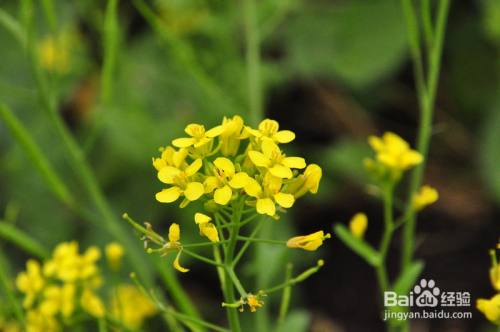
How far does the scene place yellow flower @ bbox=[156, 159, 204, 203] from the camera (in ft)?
2.86

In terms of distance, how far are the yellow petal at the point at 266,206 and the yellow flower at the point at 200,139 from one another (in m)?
0.10

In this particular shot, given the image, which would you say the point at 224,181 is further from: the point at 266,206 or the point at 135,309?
the point at 135,309

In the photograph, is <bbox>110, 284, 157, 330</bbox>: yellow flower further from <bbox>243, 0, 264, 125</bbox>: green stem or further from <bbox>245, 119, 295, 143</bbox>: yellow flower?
<bbox>245, 119, 295, 143</bbox>: yellow flower

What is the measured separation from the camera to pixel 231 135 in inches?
36.9

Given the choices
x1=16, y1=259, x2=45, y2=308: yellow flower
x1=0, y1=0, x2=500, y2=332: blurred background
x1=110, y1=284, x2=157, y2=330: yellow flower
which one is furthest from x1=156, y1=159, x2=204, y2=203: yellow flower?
x1=0, y1=0, x2=500, y2=332: blurred background

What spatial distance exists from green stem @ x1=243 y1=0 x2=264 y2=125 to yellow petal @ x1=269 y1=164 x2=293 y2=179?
2.14 feet

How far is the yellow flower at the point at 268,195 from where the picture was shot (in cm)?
85

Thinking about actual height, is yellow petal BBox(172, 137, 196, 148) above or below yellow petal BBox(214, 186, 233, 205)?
above

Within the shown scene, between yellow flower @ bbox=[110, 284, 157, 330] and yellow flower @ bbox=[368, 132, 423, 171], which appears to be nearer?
yellow flower @ bbox=[368, 132, 423, 171]

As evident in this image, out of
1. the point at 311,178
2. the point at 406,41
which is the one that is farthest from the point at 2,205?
the point at 311,178

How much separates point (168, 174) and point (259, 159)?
0.11 m

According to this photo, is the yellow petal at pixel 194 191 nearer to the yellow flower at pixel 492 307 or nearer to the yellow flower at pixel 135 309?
the yellow flower at pixel 492 307

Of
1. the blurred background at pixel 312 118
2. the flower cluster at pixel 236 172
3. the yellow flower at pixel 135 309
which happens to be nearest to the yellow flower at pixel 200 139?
the flower cluster at pixel 236 172

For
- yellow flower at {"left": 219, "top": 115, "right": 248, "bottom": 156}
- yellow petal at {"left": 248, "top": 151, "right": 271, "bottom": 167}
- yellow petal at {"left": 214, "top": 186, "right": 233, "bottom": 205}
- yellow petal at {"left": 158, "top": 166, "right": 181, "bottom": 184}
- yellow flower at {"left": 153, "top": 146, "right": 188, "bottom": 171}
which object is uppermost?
yellow flower at {"left": 219, "top": 115, "right": 248, "bottom": 156}
